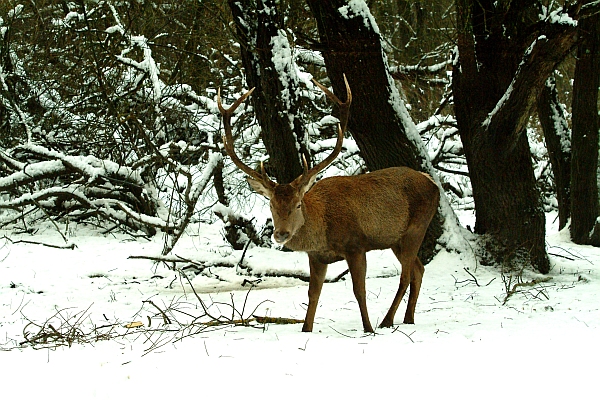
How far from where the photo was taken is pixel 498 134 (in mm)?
8273

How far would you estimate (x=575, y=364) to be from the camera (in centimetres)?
409

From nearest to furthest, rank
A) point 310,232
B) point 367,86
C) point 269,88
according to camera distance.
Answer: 1. point 310,232
2. point 367,86
3. point 269,88

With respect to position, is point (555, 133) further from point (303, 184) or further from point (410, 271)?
point (303, 184)

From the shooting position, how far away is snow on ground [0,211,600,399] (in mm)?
3783

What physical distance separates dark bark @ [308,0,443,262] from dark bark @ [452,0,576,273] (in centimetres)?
70

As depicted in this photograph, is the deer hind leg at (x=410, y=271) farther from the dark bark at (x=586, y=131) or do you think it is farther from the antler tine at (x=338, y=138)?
the dark bark at (x=586, y=131)

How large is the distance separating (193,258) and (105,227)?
3.65 m

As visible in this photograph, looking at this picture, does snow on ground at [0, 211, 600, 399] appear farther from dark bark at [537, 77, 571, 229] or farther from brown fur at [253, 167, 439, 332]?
dark bark at [537, 77, 571, 229]

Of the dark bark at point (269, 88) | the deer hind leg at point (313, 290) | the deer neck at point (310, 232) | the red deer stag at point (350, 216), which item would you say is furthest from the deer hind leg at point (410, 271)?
the dark bark at point (269, 88)

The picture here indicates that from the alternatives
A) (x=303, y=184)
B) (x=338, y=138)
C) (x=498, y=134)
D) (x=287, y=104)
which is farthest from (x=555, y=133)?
(x=303, y=184)

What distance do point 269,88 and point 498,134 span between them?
110 inches

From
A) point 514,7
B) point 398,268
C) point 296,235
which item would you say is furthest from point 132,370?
point 514,7

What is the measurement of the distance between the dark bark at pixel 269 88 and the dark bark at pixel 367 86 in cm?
58

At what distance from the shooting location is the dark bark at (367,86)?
27.1ft
